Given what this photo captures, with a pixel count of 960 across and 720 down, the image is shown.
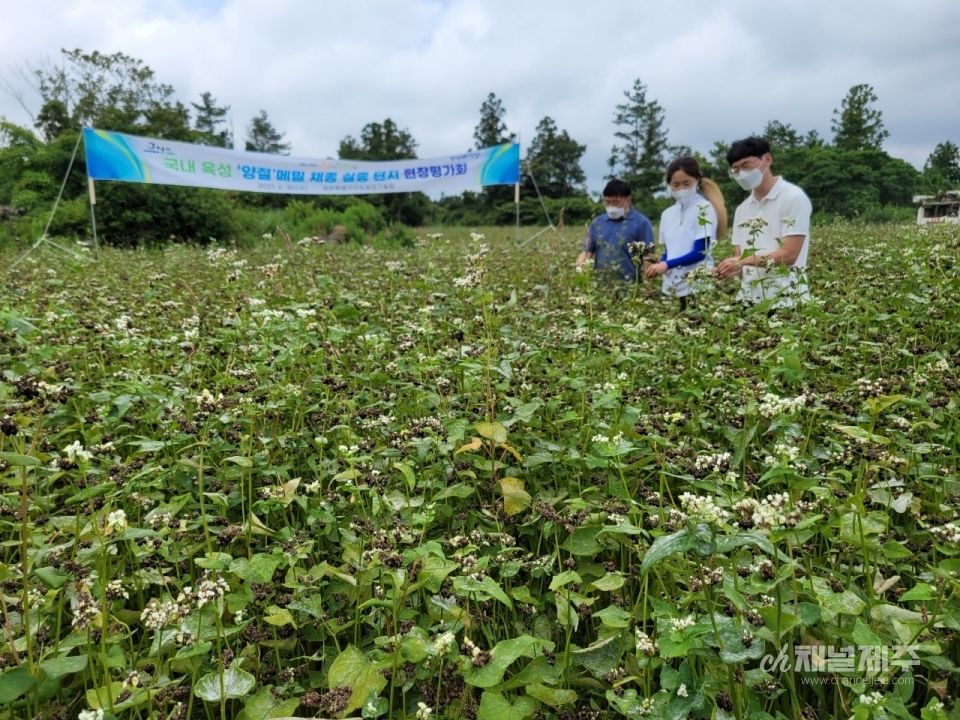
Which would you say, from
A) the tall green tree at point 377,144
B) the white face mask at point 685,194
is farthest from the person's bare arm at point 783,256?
the tall green tree at point 377,144

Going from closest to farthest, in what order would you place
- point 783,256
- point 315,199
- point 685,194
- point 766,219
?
point 783,256 < point 766,219 < point 685,194 < point 315,199

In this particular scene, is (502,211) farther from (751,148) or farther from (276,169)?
(751,148)

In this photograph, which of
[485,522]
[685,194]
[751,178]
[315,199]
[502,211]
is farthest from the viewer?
[502,211]

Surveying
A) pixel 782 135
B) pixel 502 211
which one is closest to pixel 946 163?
pixel 782 135

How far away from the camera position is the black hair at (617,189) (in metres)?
5.40

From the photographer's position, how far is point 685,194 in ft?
16.0

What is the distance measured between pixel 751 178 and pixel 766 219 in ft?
1.09

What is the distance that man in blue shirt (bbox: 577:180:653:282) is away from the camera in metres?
5.15

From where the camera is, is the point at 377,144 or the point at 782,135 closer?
the point at 782,135

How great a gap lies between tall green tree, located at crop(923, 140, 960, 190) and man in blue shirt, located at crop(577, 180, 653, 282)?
717 cm

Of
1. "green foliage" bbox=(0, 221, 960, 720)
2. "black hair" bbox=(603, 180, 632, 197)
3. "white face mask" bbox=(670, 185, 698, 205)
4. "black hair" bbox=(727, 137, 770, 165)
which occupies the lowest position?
"green foliage" bbox=(0, 221, 960, 720)

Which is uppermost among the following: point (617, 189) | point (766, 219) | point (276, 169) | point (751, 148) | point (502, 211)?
point (502, 211)

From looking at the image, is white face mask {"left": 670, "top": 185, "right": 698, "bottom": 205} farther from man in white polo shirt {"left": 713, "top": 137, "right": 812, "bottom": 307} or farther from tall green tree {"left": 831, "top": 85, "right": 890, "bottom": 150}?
tall green tree {"left": 831, "top": 85, "right": 890, "bottom": 150}

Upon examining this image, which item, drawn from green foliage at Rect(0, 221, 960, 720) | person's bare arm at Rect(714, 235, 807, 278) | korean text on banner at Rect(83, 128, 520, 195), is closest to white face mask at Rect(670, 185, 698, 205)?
person's bare arm at Rect(714, 235, 807, 278)
